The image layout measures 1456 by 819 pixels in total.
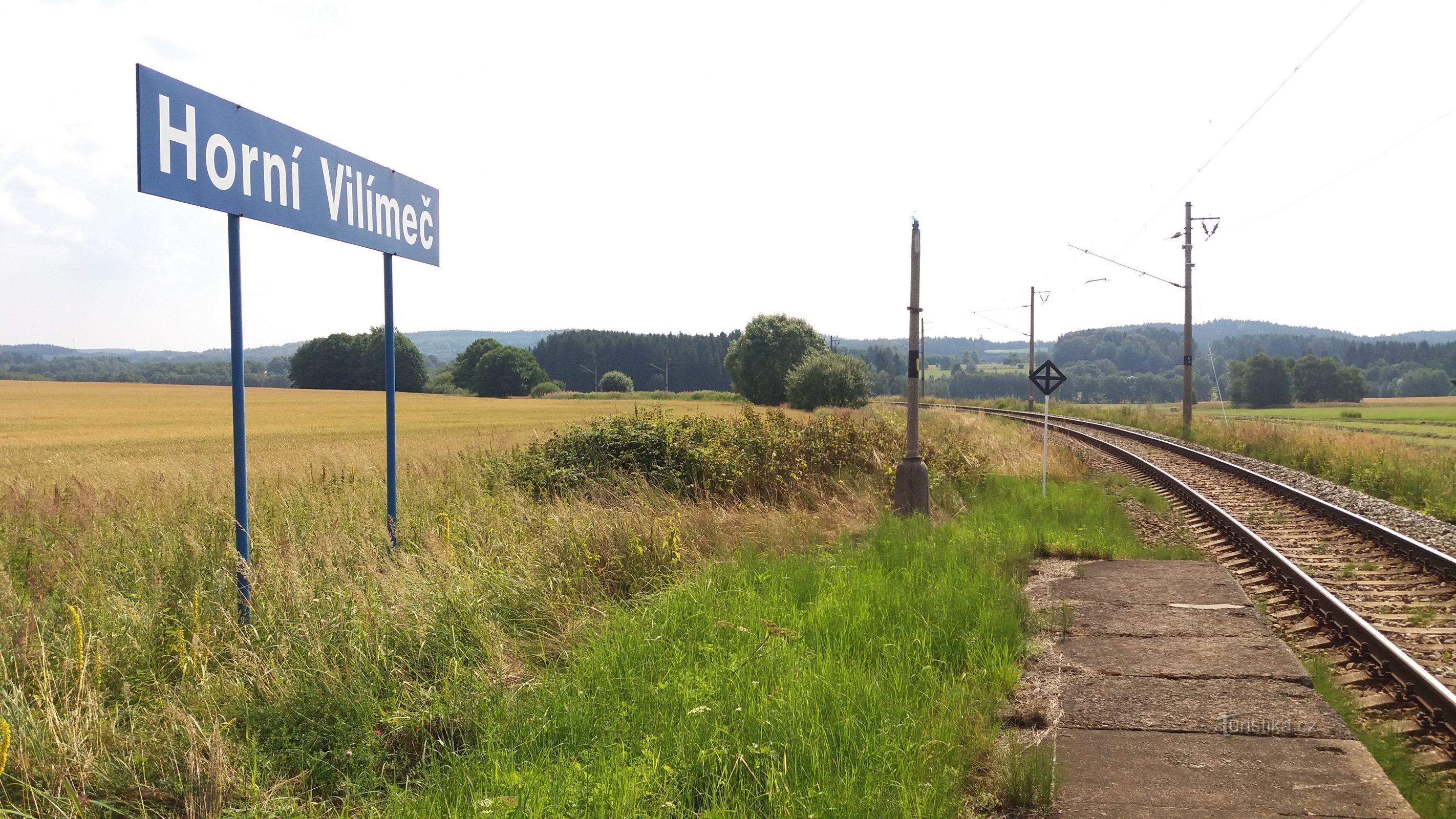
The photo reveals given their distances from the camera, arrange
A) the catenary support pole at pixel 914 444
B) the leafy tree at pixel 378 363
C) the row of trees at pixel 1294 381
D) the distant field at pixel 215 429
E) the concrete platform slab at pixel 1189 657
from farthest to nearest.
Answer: the row of trees at pixel 1294 381 → the leafy tree at pixel 378 363 → the distant field at pixel 215 429 → the catenary support pole at pixel 914 444 → the concrete platform slab at pixel 1189 657

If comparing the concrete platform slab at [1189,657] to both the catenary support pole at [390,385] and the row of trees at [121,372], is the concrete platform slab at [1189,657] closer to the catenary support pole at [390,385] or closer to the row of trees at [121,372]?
the catenary support pole at [390,385]

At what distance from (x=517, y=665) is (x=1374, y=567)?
9.12 m

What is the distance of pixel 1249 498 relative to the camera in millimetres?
14328

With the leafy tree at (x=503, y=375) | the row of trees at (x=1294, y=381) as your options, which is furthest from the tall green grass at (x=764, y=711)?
the row of trees at (x=1294, y=381)

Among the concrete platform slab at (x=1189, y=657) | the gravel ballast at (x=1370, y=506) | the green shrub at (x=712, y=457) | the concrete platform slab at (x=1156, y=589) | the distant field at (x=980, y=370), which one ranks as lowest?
the gravel ballast at (x=1370, y=506)

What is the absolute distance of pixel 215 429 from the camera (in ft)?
91.5

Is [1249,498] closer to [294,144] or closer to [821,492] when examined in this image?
[821,492]

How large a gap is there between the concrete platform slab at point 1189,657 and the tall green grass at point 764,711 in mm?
441

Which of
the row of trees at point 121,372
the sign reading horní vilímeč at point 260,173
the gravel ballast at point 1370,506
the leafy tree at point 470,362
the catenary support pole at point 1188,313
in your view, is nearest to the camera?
the sign reading horní vilímeč at point 260,173

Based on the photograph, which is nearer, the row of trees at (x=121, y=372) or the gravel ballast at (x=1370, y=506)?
the gravel ballast at (x=1370, y=506)

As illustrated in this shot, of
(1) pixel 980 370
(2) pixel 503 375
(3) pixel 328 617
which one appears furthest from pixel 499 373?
(1) pixel 980 370

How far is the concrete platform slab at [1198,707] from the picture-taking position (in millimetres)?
4141

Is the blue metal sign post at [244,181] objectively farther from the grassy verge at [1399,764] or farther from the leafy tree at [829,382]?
the leafy tree at [829,382]

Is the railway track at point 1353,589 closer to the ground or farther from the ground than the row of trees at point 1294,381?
closer to the ground
